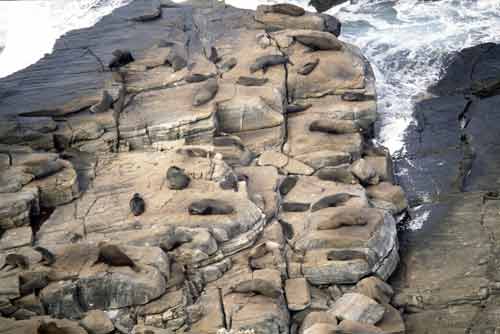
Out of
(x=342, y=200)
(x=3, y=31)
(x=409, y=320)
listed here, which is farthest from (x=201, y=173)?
(x=3, y=31)

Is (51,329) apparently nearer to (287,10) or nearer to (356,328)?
(356,328)

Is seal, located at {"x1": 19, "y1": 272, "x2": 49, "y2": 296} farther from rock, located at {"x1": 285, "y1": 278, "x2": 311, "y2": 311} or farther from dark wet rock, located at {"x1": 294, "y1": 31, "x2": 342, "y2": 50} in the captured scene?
dark wet rock, located at {"x1": 294, "y1": 31, "x2": 342, "y2": 50}

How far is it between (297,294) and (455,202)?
16.5 ft

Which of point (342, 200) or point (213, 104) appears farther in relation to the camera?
point (213, 104)

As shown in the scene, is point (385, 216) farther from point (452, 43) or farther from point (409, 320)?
point (452, 43)

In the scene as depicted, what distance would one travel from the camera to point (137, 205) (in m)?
15.6

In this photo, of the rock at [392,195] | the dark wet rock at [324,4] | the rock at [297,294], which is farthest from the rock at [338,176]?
the dark wet rock at [324,4]

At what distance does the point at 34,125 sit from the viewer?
1830cm

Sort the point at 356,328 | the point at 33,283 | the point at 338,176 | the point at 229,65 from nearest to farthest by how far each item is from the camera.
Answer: the point at 356,328, the point at 33,283, the point at 338,176, the point at 229,65

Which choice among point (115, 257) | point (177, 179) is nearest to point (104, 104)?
point (177, 179)

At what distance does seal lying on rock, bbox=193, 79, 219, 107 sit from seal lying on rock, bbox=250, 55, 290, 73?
160 cm

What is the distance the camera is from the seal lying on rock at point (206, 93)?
19031 mm

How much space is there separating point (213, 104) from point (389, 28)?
10796 mm

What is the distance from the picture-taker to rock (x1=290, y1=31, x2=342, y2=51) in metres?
22.0
